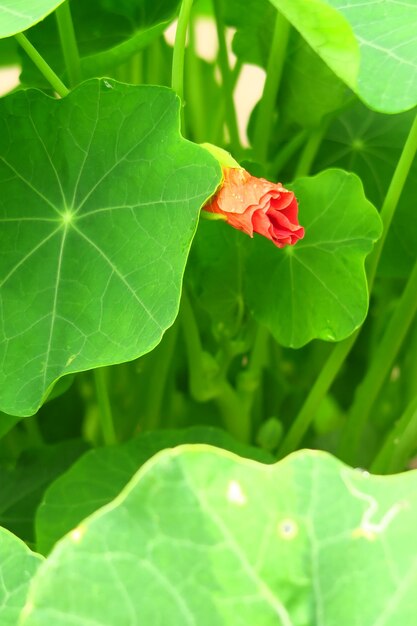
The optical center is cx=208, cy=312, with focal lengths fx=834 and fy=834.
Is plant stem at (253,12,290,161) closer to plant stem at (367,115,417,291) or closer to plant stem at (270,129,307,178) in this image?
plant stem at (270,129,307,178)

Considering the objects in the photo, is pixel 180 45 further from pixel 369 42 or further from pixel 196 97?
pixel 196 97

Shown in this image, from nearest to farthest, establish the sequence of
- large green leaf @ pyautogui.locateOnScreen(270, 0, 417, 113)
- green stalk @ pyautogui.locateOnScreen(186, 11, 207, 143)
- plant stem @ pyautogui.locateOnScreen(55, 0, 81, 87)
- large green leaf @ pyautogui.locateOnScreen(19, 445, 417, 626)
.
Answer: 1. large green leaf @ pyautogui.locateOnScreen(19, 445, 417, 626)
2. large green leaf @ pyautogui.locateOnScreen(270, 0, 417, 113)
3. plant stem @ pyautogui.locateOnScreen(55, 0, 81, 87)
4. green stalk @ pyautogui.locateOnScreen(186, 11, 207, 143)

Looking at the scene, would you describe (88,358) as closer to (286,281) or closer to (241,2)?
(286,281)

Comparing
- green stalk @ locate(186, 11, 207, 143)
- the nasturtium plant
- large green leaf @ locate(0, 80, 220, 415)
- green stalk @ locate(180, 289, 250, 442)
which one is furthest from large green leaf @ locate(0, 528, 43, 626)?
green stalk @ locate(186, 11, 207, 143)

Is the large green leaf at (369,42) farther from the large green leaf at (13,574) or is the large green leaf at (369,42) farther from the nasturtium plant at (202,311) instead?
the large green leaf at (13,574)

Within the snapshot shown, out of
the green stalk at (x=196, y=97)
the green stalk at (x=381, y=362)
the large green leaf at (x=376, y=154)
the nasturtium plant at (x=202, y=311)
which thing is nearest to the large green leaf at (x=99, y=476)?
the nasturtium plant at (x=202, y=311)

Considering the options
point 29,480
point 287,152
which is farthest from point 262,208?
point 29,480
